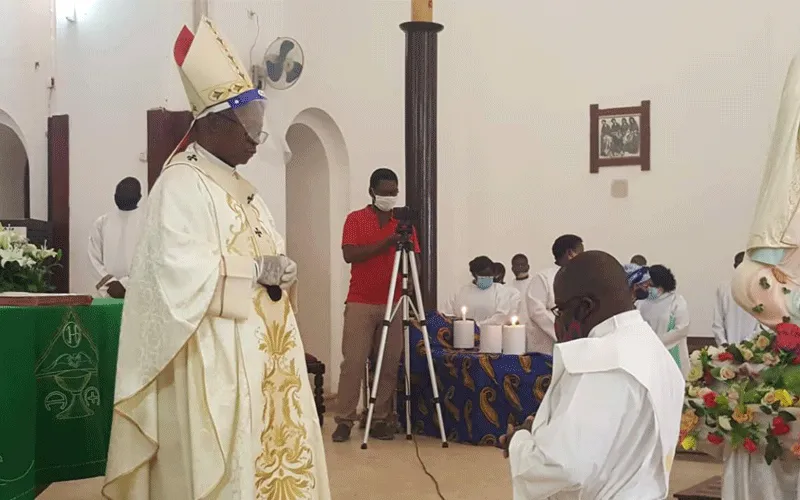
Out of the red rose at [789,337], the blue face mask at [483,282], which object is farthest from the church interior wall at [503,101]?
the red rose at [789,337]

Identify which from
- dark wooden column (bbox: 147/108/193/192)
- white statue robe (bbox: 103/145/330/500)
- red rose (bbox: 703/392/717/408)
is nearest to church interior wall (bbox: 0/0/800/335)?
dark wooden column (bbox: 147/108/193/192)

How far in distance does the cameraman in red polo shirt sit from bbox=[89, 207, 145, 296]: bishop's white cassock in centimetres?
179

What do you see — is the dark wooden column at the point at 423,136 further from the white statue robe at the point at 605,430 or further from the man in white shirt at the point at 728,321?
the white statue robe at the point at 605,430

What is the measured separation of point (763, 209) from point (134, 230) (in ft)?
16.9

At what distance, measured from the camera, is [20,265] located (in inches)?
177

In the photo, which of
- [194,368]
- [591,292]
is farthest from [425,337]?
[591,292]

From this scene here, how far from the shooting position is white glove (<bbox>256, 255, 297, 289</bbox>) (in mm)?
3861

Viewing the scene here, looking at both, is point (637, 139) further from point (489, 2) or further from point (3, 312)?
point (3, 312)

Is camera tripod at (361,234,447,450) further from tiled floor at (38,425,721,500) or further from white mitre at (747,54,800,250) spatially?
white mitre at (747,54,800,250)

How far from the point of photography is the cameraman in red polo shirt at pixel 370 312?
705cm

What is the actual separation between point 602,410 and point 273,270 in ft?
6.14

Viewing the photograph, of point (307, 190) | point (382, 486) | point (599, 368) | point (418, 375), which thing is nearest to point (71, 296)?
point (382, 486)

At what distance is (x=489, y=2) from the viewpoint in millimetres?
10406

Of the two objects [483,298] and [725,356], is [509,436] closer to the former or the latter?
[725,356]
